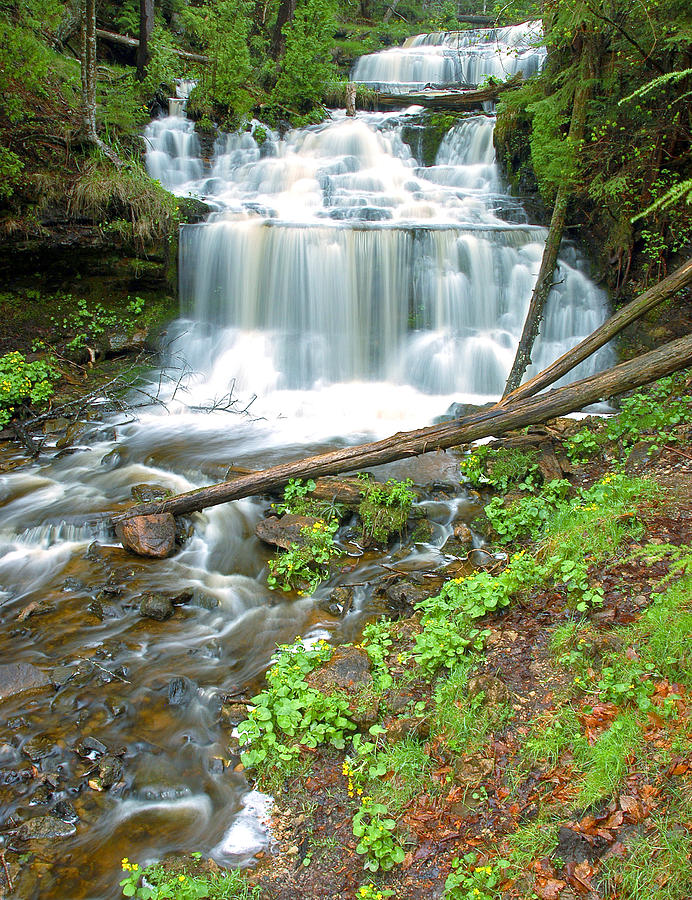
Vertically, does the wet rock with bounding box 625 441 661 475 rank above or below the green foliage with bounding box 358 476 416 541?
above

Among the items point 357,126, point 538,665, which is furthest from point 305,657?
point 357,126

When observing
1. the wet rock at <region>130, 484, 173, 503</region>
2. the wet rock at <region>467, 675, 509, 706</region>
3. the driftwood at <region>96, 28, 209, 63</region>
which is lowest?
the wet rock at <region>467, 675, 509, 706</region>

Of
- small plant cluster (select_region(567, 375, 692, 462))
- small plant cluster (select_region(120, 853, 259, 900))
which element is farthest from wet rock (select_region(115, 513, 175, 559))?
small plant cluster (select_region(567, 375, 692, 462))

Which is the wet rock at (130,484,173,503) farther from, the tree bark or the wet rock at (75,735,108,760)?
the tree bark

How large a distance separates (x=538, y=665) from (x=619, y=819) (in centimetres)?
112

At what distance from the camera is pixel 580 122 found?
9.37m

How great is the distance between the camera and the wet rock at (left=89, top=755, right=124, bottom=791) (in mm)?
3502

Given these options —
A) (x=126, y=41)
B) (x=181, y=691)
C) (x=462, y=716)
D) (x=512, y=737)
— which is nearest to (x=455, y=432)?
(x=462, y=716)

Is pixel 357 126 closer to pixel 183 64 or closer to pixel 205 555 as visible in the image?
pixel 183 64

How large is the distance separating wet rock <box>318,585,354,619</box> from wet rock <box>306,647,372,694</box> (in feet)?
2.87

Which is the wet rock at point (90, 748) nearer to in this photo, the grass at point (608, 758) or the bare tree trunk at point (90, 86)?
the grass at point (608, 758)

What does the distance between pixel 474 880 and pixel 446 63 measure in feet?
83.8

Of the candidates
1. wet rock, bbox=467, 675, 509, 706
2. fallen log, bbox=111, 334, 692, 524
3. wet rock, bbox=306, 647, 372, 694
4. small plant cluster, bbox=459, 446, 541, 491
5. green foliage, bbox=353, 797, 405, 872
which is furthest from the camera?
small plant cluster, bbox=459, 446, 541, 491

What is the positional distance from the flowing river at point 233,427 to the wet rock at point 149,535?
186 millimetres
